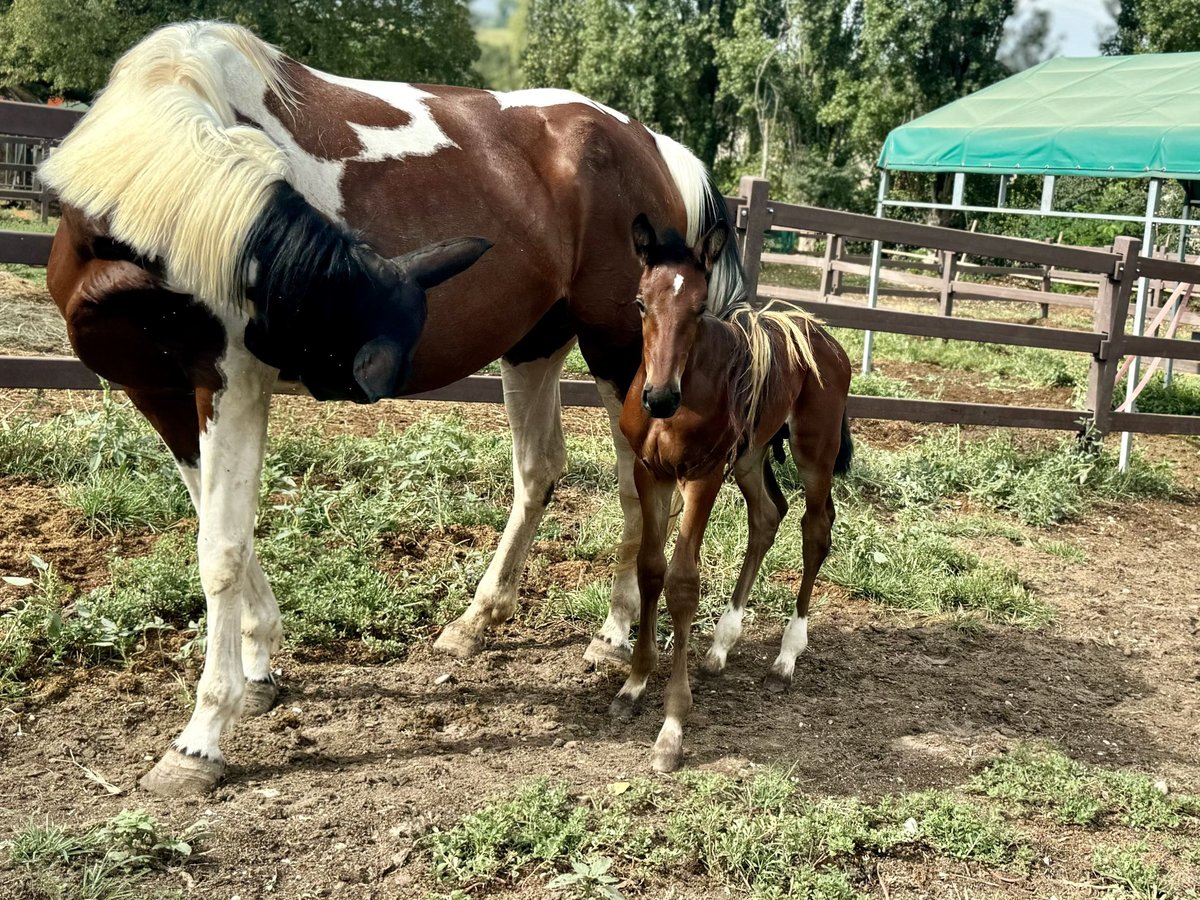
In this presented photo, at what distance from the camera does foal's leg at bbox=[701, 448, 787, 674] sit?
4.09 metres

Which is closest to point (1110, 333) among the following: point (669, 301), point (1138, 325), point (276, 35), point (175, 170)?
point (1138, 325)

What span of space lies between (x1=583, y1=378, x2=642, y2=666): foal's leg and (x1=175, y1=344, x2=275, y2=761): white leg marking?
145 cm

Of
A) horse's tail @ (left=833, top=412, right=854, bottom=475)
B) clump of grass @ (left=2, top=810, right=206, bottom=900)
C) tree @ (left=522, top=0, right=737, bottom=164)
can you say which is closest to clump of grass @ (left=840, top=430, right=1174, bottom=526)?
horse's tail @ (left=833, top=412, right=854, bottom=475)

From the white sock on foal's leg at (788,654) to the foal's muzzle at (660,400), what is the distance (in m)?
1.47

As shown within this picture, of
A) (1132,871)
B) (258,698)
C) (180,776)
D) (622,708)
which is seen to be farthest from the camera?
(622,708)

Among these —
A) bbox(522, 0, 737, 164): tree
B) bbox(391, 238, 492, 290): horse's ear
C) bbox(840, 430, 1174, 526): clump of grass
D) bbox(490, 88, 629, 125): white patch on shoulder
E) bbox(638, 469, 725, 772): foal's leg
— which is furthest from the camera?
bbox(522, 0, 737, 164): tree

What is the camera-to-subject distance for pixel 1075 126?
11555 mm

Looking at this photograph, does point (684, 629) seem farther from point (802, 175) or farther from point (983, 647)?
point (802, 175)

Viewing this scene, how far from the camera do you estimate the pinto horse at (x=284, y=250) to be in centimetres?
276

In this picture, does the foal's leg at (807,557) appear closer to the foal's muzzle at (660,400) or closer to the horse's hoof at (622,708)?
the horse's hoof at (622,708)

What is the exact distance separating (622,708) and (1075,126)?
10.4 metres

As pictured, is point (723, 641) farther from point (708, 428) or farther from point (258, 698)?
point (258, 698)

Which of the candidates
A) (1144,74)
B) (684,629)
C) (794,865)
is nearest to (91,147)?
(684,629)

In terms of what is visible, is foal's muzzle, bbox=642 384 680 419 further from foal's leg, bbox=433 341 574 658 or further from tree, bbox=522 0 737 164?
tree, bbox=522 0 737 164
